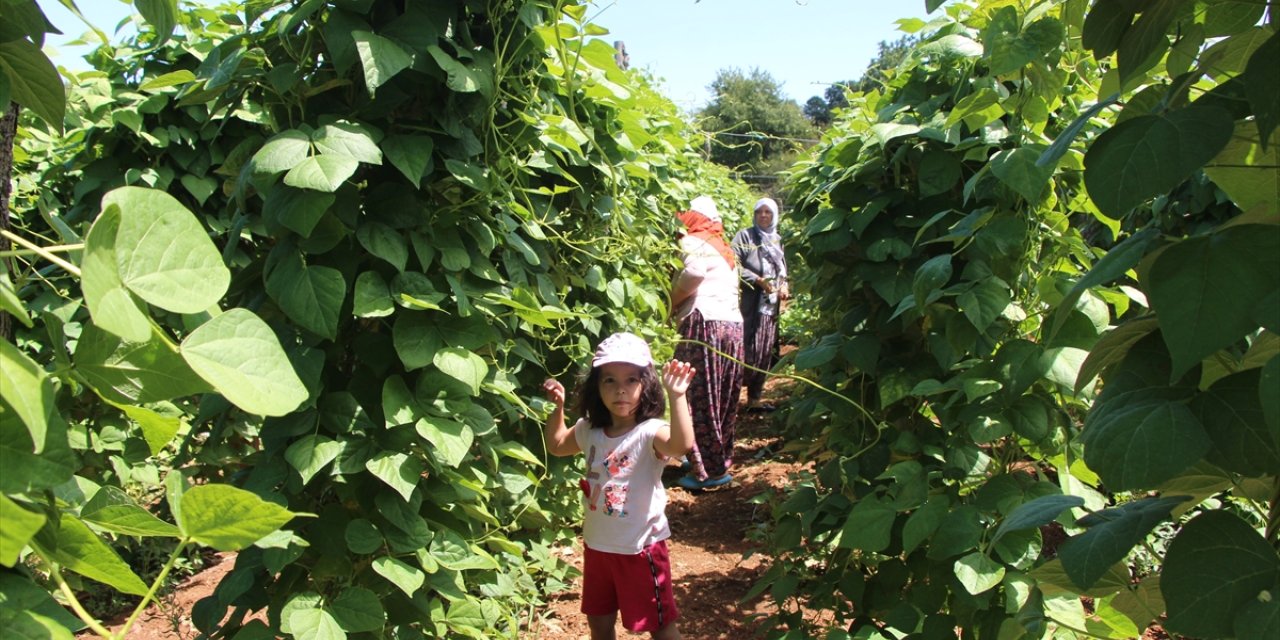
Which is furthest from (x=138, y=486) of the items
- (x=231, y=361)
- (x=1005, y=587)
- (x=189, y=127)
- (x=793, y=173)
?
(x=231, y=361)

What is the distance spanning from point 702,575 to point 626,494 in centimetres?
150

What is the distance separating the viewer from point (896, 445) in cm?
257

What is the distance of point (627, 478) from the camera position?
293cm

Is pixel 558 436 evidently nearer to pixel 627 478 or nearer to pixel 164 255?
pixel 627 478

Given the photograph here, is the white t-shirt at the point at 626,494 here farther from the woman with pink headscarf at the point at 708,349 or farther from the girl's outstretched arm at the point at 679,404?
the woman with pink headscarf at the point at 708,349

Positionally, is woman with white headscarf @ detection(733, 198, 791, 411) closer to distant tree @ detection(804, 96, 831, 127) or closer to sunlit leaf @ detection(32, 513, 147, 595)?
sunlit leaf @ detection(32, 513, 147, 595)

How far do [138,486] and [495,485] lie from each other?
9.81ft

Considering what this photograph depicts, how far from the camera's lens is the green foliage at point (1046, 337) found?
2.65 ft

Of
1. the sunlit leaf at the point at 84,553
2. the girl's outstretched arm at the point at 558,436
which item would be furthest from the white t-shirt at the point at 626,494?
the sunlit leaf at the point at 84,553

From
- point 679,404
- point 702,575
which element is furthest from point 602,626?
point 702,575

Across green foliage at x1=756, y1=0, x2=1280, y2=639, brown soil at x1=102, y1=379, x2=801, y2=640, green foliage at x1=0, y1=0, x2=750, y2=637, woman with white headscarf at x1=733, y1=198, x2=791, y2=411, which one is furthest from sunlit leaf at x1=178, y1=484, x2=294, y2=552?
woman with white headscarf at x1=733, y1=198, x2=791, y2=411

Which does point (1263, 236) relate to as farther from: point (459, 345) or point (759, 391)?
point (759, 391)

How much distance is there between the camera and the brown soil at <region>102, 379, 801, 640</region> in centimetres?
352

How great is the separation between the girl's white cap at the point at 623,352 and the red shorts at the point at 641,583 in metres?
0.62
